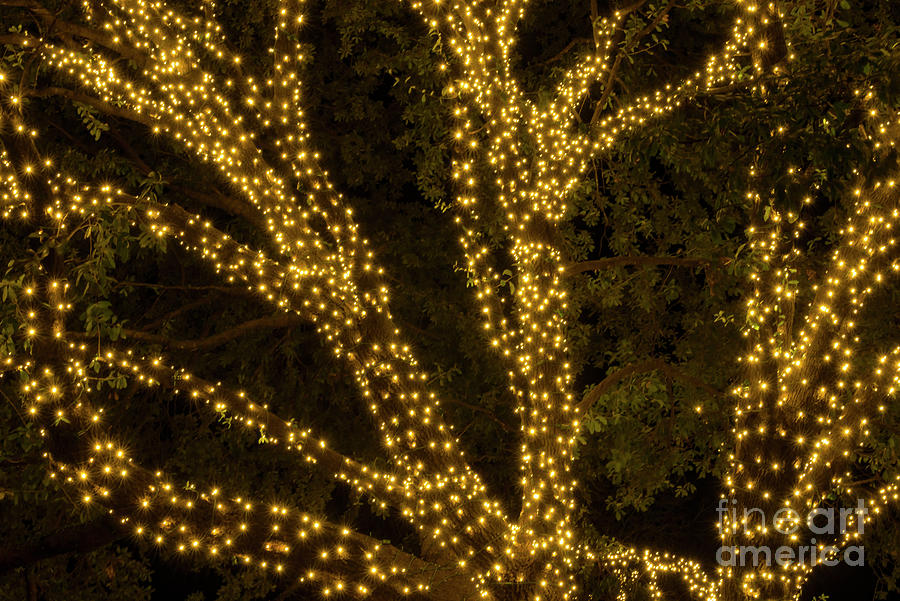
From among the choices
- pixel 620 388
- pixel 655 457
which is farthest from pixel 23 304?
pixel 655 457

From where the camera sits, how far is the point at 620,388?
20.7ft

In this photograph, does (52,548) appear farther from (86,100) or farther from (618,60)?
(618,60)

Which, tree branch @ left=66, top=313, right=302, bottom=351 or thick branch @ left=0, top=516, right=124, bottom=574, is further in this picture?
tree branch @ left=66, top=313, right=302, bottom=351

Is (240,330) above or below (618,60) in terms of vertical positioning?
below

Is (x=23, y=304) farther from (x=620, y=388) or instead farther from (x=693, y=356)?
(x=693, y=356)

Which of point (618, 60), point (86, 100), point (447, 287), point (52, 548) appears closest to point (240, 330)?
point (447, 287)

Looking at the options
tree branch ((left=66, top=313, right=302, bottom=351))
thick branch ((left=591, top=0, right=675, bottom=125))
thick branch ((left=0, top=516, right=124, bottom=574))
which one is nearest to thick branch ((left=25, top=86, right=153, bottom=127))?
tree branch ((left=66, top=313, right=302, bottom=351))

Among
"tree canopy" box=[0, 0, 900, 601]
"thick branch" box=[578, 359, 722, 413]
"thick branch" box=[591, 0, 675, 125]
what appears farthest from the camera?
"thick branch" box=[591, 0, 675, 125]

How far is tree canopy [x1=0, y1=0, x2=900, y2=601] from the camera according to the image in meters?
3.68

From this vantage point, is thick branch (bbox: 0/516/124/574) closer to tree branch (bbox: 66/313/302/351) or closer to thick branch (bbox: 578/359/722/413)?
tree branch (bbox: 66/313/302/351)

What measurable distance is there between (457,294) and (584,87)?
3263 millimetres

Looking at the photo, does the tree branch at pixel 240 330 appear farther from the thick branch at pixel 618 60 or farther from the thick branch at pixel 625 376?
the thick branch at pixel 618 60

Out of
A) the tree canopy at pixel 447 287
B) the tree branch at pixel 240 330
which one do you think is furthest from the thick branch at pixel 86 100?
the tree branch at pixel 240 330

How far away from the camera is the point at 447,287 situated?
7.85 metres
